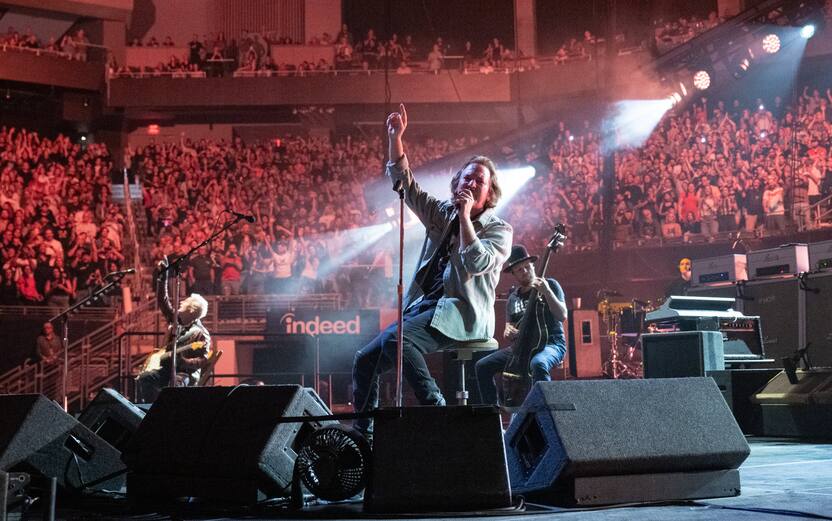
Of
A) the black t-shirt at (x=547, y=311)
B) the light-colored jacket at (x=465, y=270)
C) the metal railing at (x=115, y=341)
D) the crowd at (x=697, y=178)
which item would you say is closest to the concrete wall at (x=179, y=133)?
the crowd at (x=697, y=178)

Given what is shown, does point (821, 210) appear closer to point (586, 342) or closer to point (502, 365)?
point (586, 342)

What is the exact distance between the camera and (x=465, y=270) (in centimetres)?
397

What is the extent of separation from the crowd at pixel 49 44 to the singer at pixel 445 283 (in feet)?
62.3

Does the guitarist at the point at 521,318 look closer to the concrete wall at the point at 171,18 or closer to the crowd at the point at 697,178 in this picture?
the crowd at the point at 697,178

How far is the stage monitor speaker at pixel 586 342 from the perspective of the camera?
11555 millimetres

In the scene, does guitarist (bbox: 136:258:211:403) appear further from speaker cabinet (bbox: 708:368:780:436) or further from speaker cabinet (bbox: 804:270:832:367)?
speaker cabinet (bbox: 804:270:832:367)

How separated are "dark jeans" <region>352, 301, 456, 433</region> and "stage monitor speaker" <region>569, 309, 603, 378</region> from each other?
767 cm

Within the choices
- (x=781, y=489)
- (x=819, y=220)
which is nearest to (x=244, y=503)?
(x=781, y=489)

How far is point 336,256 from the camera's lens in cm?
1573

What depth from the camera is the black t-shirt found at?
630 centimetres

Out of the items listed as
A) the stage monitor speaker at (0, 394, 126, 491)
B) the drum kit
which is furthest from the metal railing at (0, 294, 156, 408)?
the stage monitor speaker at (0, 394, 126, 491)

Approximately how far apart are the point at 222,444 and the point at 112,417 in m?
1.17

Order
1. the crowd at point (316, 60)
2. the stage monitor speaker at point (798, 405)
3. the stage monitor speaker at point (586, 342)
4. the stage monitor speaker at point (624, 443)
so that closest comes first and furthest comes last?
1. the stage monitor speaker at point (624, 443)
2. the stage monitor speaker at point (798, 405)
3. the stage monitor speaker at point (586, 342)
4. the crowd at point (316, 60)

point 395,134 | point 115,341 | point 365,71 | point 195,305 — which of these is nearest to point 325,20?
point 365,71
